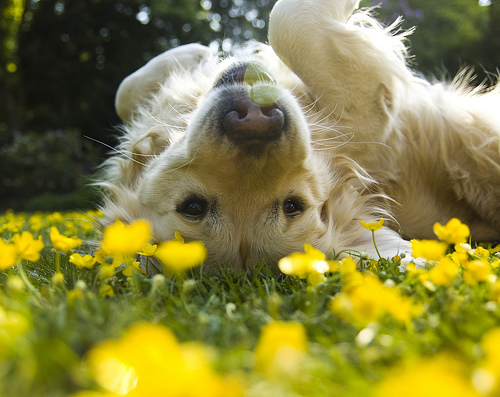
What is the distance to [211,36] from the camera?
14969 millimetres

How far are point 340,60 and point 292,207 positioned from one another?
39.0 inches

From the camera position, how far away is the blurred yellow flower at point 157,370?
20.6 inches

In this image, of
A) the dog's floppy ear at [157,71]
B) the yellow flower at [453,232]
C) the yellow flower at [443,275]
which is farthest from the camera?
the dog's floppy ear at [157,71]

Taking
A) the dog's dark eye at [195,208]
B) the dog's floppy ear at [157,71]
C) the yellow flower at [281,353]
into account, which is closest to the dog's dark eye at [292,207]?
the dog's dark eye at [195,208]

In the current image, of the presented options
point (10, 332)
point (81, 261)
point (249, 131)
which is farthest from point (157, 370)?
point (249, 131)

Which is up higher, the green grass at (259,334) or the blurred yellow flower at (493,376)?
the blurred yellow flower at (493,376)

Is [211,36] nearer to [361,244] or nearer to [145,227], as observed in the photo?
[361,244]

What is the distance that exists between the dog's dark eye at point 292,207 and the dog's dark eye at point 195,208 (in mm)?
382

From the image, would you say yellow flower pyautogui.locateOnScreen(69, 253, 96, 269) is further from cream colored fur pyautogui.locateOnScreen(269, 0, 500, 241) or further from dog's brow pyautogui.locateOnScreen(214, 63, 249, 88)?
cream colored fur pyautogui.locateOnScreen(269, 0, 500, 241)

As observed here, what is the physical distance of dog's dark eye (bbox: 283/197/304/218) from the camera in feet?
7.03

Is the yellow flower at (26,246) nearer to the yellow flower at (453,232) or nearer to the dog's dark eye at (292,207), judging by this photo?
the dog's dark eye at (292,207)

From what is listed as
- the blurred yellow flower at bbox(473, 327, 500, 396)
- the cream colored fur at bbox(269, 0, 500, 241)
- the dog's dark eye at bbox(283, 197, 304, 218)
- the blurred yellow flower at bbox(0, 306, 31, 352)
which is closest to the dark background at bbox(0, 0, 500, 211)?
the cream colored fur at bbox(269, 0, 500, 241)

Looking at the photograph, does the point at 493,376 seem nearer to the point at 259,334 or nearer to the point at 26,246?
the point at 259,334

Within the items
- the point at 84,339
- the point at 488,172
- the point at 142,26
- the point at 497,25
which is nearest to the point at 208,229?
the point at 84,339
